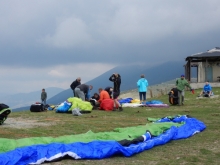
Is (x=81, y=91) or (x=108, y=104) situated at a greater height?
(x=81, y=91)

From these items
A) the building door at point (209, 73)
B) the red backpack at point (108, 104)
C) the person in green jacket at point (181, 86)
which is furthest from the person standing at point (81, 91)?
the building door at point (209, 73)

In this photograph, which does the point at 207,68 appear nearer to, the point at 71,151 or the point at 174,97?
the point at 174,97

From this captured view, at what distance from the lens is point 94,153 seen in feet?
19.0

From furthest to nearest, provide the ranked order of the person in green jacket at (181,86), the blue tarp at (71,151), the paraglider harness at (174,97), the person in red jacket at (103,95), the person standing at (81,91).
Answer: the paraglider harness at (174,97)
the person in green jacket at (181,86)
the person standing at (81,91)
the person in red jacket at (103,95)
the blue tarp at (71,151)

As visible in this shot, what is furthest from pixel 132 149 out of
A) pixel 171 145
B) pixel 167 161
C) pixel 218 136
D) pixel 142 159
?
A: pixel 218 136

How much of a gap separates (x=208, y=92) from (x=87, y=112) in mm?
11226

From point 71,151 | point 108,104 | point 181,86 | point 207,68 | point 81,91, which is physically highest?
point 207,68

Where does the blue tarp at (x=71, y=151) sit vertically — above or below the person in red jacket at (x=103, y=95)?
below

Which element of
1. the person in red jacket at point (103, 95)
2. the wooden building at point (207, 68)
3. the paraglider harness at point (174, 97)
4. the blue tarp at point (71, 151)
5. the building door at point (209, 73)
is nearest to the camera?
the blue tarp at point (71, 151)

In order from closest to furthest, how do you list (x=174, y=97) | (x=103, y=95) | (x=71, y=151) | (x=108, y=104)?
(x=71, y=151), (x=108, y=104), (x=103, y=95), (x=174, y=97)

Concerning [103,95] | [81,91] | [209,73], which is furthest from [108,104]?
[209,73]

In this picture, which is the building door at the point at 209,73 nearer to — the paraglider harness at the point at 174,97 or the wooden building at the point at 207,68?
the wooden building at the point at 207,68

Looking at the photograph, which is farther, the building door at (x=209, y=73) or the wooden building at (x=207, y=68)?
the building door at (x=209, y=73)

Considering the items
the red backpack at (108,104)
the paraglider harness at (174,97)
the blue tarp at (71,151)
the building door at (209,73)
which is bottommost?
the blue tarp at (71,151)
